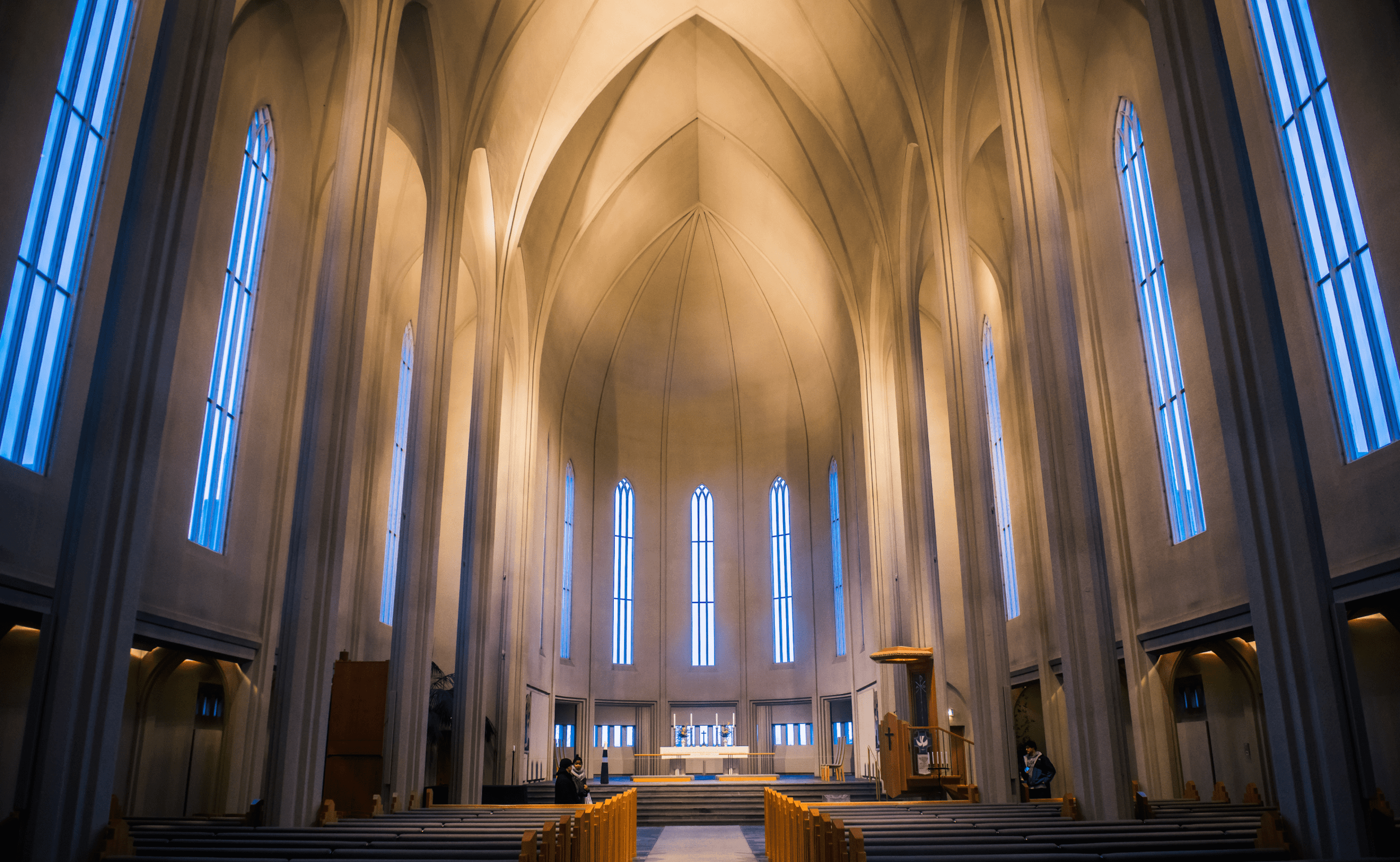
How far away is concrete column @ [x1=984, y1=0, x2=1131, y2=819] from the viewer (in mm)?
9625

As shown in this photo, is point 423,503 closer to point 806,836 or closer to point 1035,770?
point 806,836

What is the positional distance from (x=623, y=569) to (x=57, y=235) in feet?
72.0

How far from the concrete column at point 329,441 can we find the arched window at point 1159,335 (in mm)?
11149

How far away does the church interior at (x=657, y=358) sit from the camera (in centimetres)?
710

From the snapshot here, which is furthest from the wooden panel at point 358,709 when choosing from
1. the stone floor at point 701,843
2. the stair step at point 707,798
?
the stair step at point 707,798

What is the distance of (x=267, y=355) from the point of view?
1555 cm

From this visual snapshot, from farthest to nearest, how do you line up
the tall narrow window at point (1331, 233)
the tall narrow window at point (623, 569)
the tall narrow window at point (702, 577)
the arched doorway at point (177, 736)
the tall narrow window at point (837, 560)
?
the tall narrow window at point (702, 577) → the tall narrow window at point (623, 569) → the tall narrow window at point (837, 560) → the arched doorway at point (177, 736) → the tall narrow window at point (1331, 233)

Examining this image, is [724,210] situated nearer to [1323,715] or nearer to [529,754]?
[529,754]

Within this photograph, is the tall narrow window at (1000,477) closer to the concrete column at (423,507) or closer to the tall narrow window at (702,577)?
the tall narrow window at (702,577)

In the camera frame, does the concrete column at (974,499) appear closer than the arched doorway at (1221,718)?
No

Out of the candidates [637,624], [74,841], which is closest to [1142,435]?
[74,841]

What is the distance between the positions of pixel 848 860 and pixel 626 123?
65.9ft

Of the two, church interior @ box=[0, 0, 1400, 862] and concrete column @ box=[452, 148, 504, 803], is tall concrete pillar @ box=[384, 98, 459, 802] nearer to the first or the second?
church interior @ box=[0, 0, 1400, 862]

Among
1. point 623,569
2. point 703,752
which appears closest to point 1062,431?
point 703,752
